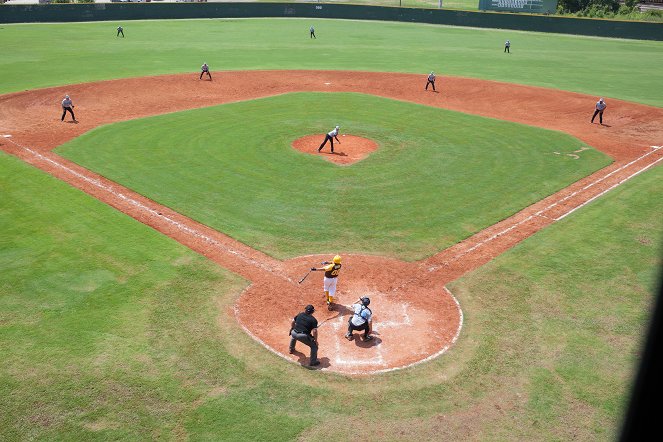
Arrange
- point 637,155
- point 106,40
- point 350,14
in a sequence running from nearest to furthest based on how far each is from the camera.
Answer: point 637,155 → point 106,40 → point 350,14

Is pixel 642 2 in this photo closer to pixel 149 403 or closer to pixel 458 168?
pixel 458 168

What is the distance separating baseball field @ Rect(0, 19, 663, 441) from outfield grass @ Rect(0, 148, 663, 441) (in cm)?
6

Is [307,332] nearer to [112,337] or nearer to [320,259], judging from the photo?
[112,337]

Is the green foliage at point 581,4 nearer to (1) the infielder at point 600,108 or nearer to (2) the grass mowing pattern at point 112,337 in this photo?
(1) the infielder at point 600,108

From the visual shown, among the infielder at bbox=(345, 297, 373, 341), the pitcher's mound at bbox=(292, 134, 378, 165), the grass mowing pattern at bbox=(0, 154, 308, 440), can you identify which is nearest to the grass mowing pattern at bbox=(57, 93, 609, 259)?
the pitcher's mound at bbox=(292, 134, 378, 165)

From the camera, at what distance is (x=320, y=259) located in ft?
59.7

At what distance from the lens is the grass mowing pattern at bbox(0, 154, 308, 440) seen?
11.4 m

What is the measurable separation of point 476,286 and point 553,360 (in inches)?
148

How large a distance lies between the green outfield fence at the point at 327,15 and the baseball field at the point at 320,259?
3924 cm

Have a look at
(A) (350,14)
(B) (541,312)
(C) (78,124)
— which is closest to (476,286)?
(B) (541,312)

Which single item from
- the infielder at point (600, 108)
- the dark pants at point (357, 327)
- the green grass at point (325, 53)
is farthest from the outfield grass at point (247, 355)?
the green grass at point (325, 53)

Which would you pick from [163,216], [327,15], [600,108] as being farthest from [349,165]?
[327,15]

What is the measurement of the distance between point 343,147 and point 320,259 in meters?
12.4

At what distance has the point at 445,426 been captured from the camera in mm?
11508
